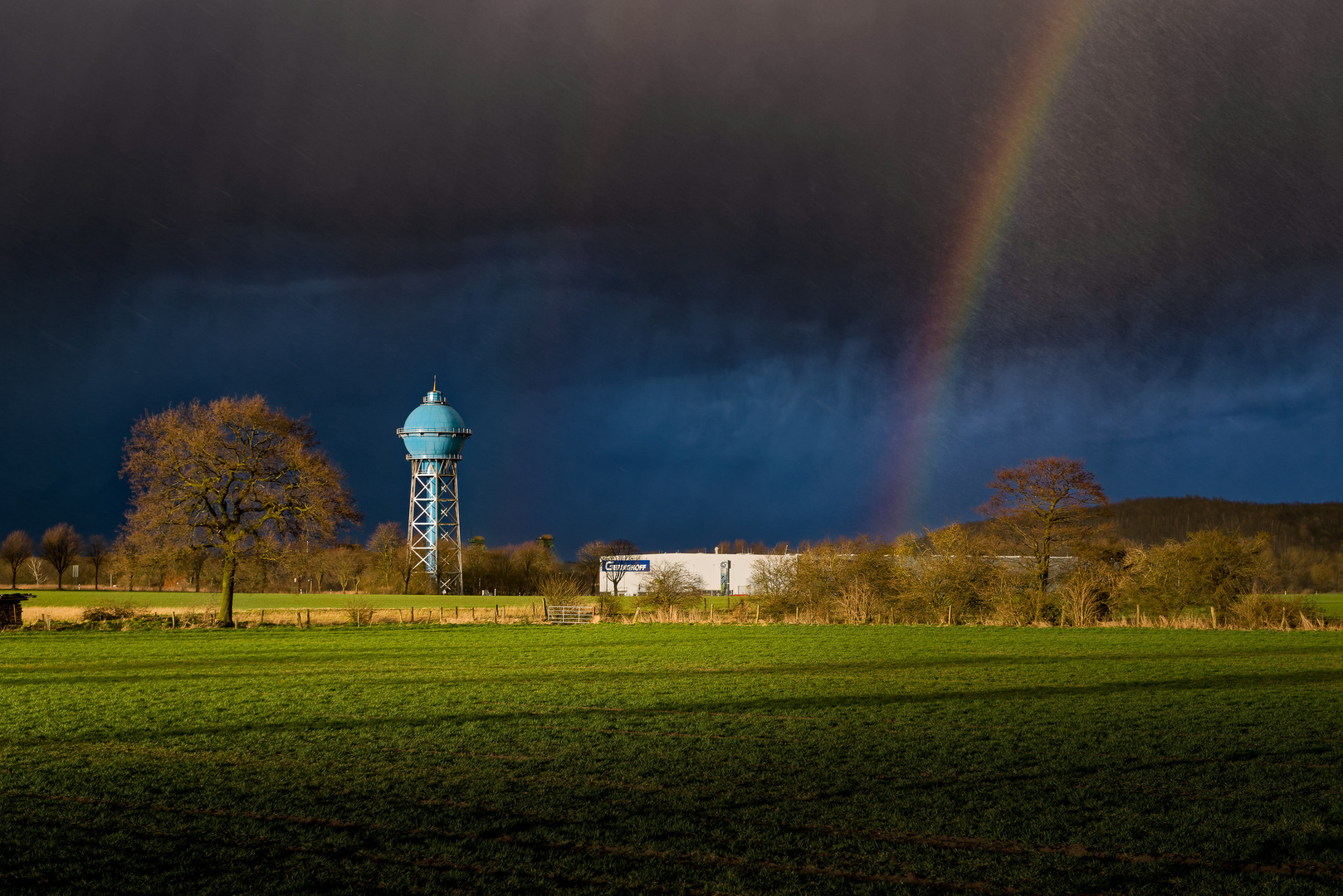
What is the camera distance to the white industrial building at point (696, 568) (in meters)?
113

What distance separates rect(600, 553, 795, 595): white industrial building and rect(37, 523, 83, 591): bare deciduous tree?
65.3 meters

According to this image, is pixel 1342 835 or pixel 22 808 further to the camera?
pixel 22 808

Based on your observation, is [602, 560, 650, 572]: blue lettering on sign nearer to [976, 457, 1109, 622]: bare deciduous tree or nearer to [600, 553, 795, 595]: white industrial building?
[600, 553, 795, 595]: white industrial building

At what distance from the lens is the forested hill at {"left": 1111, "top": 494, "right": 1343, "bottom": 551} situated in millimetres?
144750

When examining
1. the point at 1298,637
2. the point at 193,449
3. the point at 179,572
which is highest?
the point at 193,449

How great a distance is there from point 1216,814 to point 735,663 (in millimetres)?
16902

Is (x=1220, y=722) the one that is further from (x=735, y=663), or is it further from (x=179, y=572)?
(x=179, y=572)

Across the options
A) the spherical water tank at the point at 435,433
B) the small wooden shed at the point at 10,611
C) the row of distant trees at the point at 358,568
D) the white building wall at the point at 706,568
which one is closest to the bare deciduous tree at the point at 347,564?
the row of distant trees at the point at 358,568

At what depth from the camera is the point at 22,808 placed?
931 centimetres

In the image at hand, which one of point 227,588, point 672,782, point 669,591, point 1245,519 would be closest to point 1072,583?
point 669,591

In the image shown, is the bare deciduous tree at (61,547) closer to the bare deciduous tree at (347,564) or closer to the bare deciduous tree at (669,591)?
the bare deciduous tree at (347,564)

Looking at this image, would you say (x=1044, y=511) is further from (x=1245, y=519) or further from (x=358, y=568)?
(x=1245, y=519)

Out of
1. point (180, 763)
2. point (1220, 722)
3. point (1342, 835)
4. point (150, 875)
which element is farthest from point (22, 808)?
point (1220, 722)

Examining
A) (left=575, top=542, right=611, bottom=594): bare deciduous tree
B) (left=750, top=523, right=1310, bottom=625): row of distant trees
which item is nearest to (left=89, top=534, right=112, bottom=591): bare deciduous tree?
(left=575, top=542, right=611, bottom=594): bare deciduous tree
